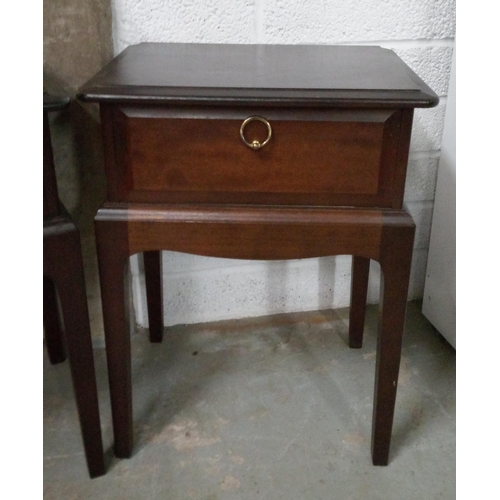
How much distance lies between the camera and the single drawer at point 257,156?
0.77m

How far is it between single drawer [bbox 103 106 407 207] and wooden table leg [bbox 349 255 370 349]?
449mm

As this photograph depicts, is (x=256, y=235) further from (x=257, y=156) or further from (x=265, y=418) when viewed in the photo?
(x=265, y=418)

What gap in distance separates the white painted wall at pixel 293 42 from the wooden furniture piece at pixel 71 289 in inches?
14.8

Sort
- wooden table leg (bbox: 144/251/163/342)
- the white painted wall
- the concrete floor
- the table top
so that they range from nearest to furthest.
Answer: the table top
the concrete floor
the white painted wall
wooden table leg (bbox: 144/251/163/342)

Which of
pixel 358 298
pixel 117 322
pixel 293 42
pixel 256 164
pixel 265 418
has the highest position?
pixel 293 42

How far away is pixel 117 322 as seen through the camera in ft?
2.95

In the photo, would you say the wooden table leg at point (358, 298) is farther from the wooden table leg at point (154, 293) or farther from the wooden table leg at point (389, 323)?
the wooden table leg at point (154, 293)

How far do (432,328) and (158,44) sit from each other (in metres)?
0.93

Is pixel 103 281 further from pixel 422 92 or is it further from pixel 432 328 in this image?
pixel 432 328

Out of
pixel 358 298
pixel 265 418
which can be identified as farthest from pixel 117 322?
pixel 358 298

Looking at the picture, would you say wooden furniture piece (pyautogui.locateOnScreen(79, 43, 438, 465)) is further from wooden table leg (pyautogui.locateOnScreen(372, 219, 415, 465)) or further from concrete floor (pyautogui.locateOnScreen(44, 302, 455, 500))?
concrete floor (pyautogui.locateOnScreen(44, 302, 455, 500))

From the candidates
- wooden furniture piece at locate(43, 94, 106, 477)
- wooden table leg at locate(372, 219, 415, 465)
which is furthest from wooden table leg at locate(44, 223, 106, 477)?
wooden table leg at locate(372, 219, 415, 465)

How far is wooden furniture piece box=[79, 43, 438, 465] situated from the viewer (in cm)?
76

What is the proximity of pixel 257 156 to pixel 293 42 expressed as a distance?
49 cm
